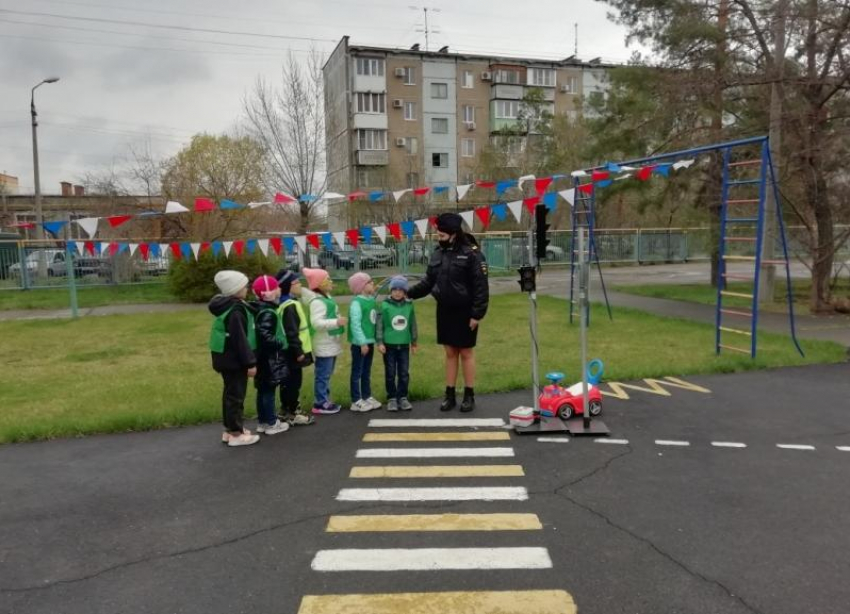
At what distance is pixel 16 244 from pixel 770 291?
80.0ft

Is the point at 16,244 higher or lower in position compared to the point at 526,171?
lower

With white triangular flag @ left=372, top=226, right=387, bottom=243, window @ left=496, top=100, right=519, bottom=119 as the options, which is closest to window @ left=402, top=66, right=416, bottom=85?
window @ left=496, top=100, right=519, bottom=119

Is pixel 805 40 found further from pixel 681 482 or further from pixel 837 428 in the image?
pixel 681 482

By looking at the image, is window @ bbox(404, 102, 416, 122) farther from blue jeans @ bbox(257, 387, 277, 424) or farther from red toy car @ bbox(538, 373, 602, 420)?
blue jeans @ bbox(257, 387, 277, 424)

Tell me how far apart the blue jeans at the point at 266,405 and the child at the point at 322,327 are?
0.73 meters

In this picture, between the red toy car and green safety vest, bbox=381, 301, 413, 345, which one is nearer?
the red toy car

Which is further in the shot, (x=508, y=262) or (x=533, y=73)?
(x=533, y=73)

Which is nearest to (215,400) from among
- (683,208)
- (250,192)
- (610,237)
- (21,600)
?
(21,600)

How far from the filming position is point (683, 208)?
1964cm

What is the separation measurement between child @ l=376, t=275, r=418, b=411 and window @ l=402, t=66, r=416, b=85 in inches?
1937

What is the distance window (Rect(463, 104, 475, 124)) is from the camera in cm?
5466

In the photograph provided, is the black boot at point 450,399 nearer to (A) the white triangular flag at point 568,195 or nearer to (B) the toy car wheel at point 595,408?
(B) the toy car wheel at point 595,408

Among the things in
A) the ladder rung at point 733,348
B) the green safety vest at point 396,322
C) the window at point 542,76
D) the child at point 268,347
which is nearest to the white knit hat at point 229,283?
the child at point 268,347

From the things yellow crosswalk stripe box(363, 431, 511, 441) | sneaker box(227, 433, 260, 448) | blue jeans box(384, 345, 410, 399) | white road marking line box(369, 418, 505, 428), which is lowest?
yellow crosswalk stripe box(363, 431, 511, 441)
